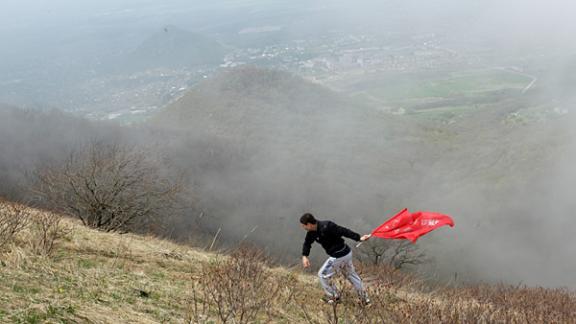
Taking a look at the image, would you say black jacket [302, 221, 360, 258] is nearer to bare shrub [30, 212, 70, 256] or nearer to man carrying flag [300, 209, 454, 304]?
man carrying flag [300, 209, 454, 304]

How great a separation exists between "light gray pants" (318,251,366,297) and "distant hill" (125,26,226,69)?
507 feet

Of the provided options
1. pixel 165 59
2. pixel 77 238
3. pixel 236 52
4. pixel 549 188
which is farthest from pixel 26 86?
pixel 77 238

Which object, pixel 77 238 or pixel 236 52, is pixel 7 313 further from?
pixel 236 52

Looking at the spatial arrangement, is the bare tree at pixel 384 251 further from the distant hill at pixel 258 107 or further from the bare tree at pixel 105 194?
the distant hill at pixel 258 107

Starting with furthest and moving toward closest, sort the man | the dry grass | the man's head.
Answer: the man → the man's head → the dry grass

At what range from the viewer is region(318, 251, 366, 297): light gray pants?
8.24m

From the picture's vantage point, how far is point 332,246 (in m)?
8.20

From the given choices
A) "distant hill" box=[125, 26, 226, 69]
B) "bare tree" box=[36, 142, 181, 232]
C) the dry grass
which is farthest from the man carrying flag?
"distant hill" box=[125, 26, 226, 69]

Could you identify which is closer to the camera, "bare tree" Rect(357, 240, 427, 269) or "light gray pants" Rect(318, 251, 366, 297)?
"light gray pants" Rect(318, 251, 366, 297)

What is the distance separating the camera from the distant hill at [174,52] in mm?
159625

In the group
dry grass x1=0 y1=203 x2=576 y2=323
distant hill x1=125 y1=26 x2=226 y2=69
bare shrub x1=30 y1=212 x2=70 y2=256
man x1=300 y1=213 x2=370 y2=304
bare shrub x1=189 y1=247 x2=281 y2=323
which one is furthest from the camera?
distant hill x1=125 y1=26 x2=226 y2=69

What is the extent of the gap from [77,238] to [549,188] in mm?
77002

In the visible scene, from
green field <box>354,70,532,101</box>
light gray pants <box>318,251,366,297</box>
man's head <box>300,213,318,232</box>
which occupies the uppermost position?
man's head <box>300,213,318,232</box>

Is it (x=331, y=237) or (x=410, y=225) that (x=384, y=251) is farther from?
(x=331, y=237)
